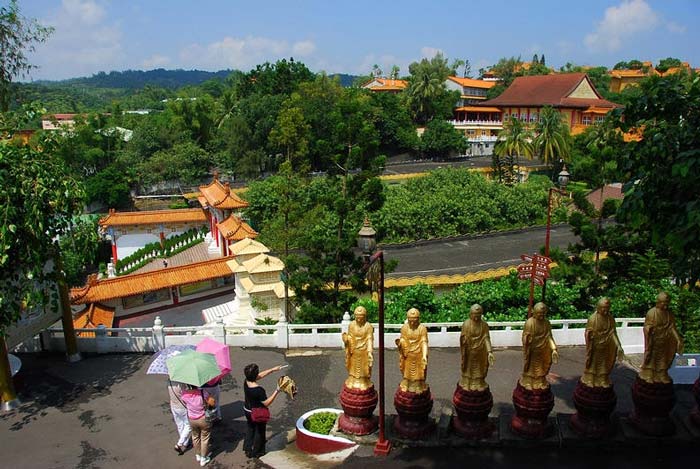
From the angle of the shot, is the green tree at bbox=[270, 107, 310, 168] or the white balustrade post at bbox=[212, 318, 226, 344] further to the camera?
the green tree at bbox=[270, 107, 310, 168]

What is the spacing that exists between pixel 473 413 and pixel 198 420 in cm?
397

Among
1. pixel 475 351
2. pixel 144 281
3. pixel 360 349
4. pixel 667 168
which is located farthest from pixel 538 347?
pixel 144 281

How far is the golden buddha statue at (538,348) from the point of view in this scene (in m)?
8.09

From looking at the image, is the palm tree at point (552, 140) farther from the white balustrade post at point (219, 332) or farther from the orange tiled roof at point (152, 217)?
the white balustrade post at point (219, 332)

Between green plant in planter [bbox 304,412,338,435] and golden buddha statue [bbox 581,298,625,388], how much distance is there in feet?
12.6

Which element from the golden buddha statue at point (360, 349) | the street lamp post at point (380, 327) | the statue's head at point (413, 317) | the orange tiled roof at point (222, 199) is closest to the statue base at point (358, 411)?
the golden buddha statue at point (360, 349)

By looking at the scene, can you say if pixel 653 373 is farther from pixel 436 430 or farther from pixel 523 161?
pixel 523 161

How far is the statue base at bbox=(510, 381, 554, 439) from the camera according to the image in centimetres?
832

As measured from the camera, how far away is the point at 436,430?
878 cm

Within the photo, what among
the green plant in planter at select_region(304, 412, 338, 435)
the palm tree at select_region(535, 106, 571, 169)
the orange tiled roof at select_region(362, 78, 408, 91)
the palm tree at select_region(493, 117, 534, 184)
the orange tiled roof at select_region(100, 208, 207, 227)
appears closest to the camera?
the green plant in planter at select_region(304, 412, 338, 435)

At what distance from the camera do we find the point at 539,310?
792cm

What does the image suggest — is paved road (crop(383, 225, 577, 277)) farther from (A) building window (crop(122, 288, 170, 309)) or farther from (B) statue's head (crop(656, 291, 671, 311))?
(B) statue's head (crop(656, 291, 671, 311))

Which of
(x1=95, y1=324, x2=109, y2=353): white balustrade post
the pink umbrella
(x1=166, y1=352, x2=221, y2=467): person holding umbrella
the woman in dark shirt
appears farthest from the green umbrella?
(x1=95, y1=324, x2=109, y2=353): white balustrade post

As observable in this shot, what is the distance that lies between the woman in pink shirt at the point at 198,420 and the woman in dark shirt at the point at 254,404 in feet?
1.93
